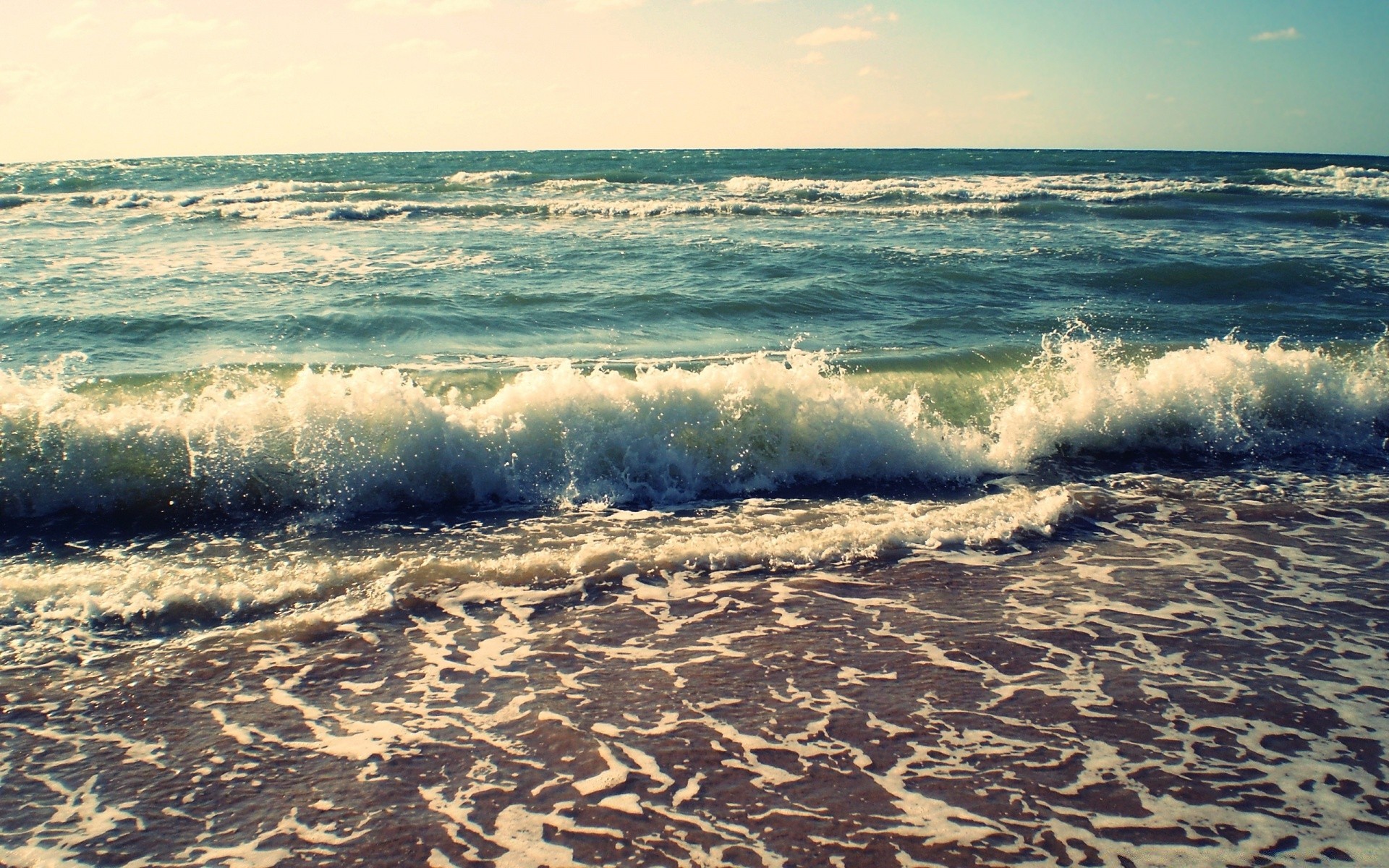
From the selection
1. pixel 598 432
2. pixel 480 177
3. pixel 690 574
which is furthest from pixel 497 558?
pixel 480 177

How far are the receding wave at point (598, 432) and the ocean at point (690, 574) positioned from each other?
0.04 metres

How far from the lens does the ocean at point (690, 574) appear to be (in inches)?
151

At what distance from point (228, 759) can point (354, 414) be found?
4.48m

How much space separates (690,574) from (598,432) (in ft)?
8.41

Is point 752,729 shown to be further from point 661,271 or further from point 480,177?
point 480,177

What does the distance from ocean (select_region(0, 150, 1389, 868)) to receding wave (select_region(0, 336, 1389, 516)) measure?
4cm

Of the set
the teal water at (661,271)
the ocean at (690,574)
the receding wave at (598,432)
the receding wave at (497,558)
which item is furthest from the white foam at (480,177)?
the receding wave at (497,558)

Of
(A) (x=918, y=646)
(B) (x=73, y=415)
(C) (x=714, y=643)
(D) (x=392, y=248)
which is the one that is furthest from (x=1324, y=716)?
(D) (x=392, y=248)

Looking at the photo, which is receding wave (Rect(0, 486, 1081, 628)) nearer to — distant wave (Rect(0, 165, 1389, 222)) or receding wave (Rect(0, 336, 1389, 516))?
receding wave (Rect(0, 336, 1389, 516))

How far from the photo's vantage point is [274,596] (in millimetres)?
5770

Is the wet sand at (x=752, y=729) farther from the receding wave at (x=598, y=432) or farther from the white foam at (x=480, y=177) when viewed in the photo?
the white foam at (x=480, y=177)

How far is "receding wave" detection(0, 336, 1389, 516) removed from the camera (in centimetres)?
770

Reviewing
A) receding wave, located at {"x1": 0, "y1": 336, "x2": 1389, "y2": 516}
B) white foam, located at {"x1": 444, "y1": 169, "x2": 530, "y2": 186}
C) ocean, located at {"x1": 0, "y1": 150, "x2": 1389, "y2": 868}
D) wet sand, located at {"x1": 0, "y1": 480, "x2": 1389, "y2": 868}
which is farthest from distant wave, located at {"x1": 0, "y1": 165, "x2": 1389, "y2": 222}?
wet sand, located at {"x1": 0, "y1": 480, "x2": 1389, "y2": 868}

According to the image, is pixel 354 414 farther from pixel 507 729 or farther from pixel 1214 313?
pixel 1214 313
